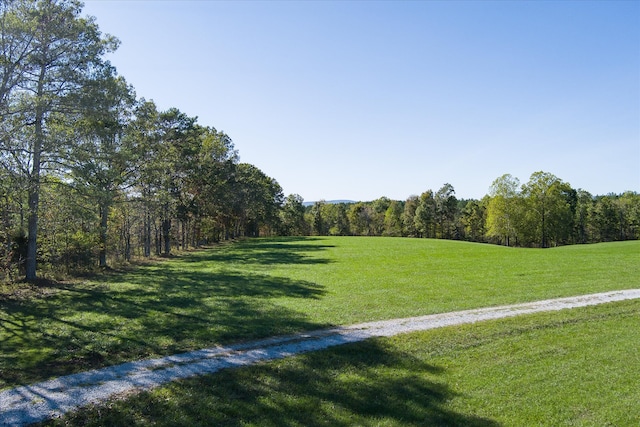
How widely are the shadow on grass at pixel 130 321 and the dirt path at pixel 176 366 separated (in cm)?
53

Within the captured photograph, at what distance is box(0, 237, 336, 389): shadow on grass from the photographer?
29.8 feet

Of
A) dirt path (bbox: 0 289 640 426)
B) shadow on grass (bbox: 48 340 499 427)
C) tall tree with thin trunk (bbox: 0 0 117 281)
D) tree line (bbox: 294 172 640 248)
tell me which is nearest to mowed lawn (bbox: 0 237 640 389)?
dirt path (bbox: 0 289 640 426)

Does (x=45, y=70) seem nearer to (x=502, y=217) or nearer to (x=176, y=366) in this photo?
(x=176, y=366)

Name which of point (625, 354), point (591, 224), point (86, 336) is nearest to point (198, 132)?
point (86, 336)

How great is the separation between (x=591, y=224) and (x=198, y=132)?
75.6 m

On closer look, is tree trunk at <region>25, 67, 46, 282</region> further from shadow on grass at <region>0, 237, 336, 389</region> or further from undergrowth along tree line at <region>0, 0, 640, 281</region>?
shadow on grass at <region>0, 237, 336, 389</region>

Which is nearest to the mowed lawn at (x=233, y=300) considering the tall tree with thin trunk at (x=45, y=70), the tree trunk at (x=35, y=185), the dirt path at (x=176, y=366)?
the dirt path at (x=176, y=366)

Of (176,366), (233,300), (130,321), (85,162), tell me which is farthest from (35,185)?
(176,366)

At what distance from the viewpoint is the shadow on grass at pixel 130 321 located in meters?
9.08

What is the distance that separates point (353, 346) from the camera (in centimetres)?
989

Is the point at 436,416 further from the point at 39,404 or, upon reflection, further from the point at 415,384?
the point at 39,404

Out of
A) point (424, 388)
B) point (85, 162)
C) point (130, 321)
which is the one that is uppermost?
point (85, 162)

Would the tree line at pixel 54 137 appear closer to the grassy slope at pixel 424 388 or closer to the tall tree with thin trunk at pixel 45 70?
the tall tree with thin trunk at pixel 45 70

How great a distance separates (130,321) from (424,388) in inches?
364
